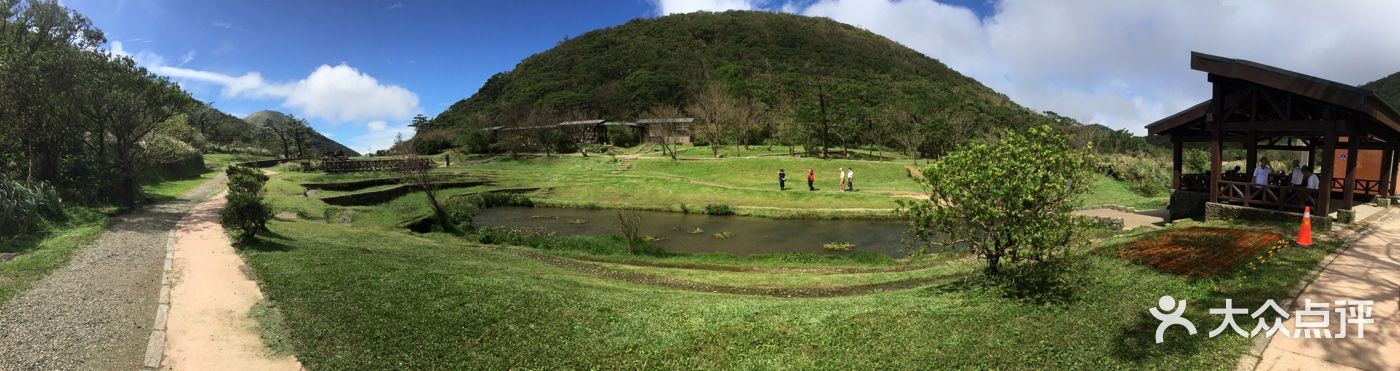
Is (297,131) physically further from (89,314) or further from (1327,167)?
(1327,167)

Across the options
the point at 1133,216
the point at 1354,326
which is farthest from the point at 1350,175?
the point at 1354,326

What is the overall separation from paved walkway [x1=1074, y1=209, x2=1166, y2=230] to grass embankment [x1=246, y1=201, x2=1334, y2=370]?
749cm

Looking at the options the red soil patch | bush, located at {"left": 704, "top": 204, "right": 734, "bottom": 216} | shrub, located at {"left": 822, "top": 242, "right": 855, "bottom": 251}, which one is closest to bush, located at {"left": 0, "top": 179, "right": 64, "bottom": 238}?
shrub, located at {"left": 822, "top": 242, "right": 855, "bottom": 251}

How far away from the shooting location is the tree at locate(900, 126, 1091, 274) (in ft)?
29.5

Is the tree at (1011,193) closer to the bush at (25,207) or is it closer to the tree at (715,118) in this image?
the bush at (25,207)

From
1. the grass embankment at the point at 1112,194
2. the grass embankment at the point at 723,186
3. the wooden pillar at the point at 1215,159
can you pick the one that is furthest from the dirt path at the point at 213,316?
the grass embankment at the point at 1112,194

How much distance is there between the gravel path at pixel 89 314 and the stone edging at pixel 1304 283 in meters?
13.2

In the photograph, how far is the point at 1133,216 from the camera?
64.0 feet

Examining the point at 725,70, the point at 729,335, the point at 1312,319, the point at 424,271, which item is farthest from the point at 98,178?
the point at 725,70

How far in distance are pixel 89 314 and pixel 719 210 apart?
24.3 m

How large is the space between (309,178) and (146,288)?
1381 inches

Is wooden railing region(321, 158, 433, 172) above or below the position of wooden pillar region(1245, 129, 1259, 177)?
below

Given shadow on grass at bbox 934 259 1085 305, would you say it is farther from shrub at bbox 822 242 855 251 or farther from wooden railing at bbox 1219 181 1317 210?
shrub at bbox 822 242 855 251

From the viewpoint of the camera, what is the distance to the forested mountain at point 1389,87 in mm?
53094
